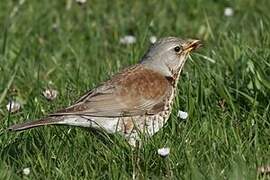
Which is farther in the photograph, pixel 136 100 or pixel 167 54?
pixel 167 54

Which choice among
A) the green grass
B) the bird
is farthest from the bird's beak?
the green grass

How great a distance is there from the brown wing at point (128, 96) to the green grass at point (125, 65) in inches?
7.2

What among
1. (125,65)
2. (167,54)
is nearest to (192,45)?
(167,54)

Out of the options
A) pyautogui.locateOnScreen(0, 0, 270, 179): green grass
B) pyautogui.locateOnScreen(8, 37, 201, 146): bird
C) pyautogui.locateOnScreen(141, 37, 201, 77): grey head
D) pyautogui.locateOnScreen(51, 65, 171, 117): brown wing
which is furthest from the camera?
pyautogui.locateOnScreen(141, 37, 201, 77): grey head

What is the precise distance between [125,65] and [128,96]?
1.63m

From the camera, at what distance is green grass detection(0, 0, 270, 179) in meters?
6.14

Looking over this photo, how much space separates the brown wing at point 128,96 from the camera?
6.67m

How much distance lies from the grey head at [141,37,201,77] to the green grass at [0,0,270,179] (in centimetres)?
23

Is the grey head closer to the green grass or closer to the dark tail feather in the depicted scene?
the green grass

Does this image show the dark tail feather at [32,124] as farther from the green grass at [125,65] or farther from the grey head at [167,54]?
the grey head at [167,54]

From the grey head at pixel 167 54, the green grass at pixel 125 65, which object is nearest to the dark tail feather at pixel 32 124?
the green grass at pixel 125 65

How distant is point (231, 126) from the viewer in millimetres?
6625

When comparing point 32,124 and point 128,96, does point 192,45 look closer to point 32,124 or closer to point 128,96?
point 128,96

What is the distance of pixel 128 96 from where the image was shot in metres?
6.88
